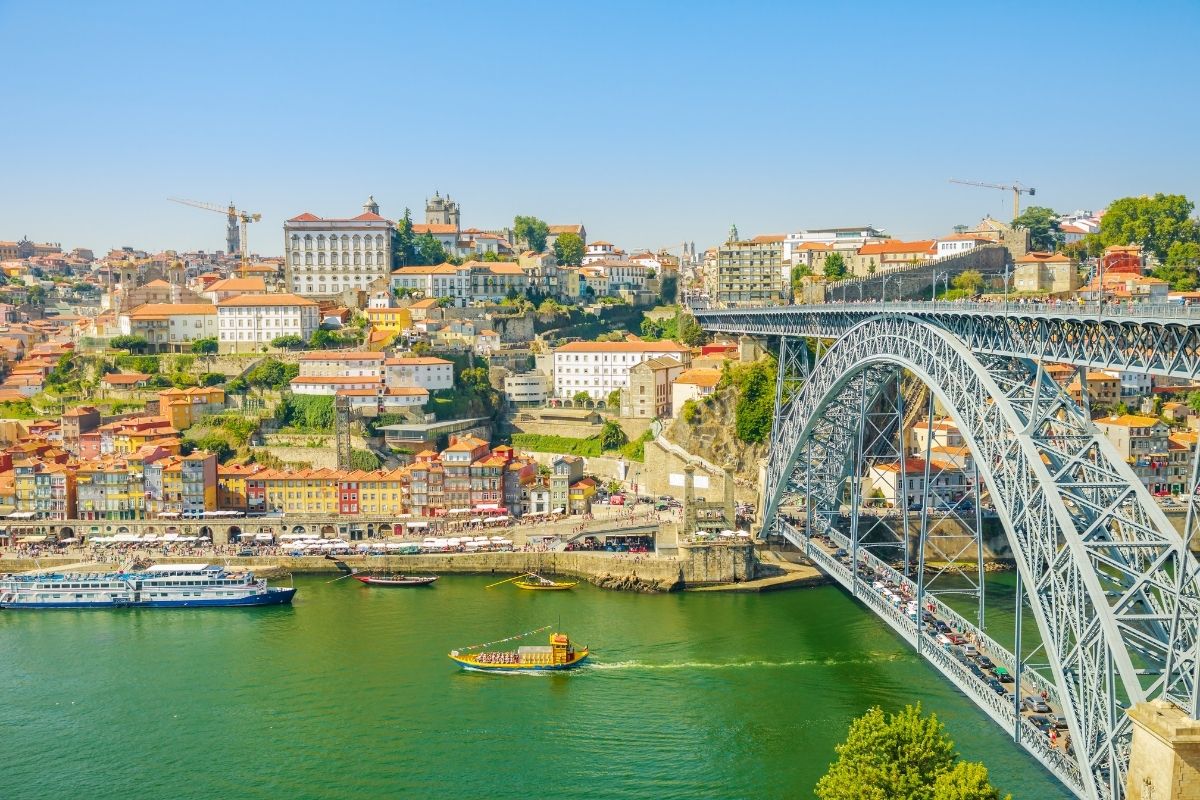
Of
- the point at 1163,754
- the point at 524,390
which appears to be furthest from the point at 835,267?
the point at 1163,754

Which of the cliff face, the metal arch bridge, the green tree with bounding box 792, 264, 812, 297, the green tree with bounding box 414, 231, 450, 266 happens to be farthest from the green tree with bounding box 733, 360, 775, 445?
the green tree with bounding box 414, 231, 450, 266

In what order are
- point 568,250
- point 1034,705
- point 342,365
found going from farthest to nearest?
point 568,250 → point 342,365 → point 1034,705

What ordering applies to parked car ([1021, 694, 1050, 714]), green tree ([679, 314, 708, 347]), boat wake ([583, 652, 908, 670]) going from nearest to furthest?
parked car ([1021, 694, 1050, 714]) < boat wake ([583, 652, 908, 670]) < green tree ([679, 314, 708, 347])

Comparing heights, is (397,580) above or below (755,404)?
below

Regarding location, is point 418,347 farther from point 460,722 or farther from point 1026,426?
point 1026,426

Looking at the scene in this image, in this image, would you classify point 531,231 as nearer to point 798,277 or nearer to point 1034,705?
point 798,277

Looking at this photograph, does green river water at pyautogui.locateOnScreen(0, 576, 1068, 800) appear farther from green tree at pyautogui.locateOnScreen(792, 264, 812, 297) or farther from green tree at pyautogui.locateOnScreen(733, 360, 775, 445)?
green tree at pyautogui.locateOnScreen(792, 264, 812, 297)
